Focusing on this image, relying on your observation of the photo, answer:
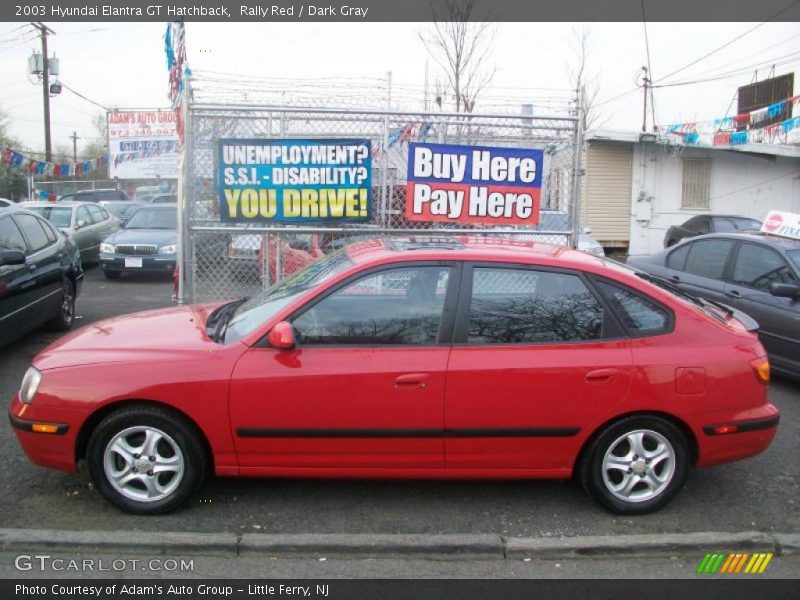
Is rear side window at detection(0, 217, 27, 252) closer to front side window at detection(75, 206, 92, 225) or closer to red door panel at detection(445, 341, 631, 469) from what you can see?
red door panel at detection(445, 341, 631, 469)

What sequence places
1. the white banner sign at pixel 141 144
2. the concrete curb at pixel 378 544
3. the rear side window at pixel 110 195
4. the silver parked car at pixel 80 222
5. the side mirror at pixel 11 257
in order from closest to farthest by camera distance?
the concrete curb at pixel 378 544
the side mirror at pixel 11 257
the silver parked car at pixel 80 222
the rear side window at pixel 110 195
the white banner sign at pixel 141 144

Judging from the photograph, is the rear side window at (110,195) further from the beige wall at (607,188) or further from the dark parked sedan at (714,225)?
the dark parked sedan at (714,225)

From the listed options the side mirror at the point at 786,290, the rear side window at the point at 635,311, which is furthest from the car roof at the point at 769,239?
the rear side window at the point at 635,311

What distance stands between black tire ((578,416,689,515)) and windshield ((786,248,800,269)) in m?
3.62

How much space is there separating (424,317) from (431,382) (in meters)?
0.38

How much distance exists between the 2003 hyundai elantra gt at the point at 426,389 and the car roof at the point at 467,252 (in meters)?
0.02

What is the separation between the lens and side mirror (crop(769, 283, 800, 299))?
651 cm

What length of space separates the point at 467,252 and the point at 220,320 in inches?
63.7

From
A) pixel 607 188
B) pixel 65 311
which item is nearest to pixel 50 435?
pixel 65 311

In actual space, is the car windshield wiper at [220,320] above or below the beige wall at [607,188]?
below

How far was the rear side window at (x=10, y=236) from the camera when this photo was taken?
7.32 meters

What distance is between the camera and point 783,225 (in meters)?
8.07

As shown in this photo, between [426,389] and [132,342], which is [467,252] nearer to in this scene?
[426,389]

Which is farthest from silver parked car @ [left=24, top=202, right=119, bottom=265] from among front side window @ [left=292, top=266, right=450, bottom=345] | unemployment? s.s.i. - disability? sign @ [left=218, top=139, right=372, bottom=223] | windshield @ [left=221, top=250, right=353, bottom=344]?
front side window @ [left=292, top=266, right=450, bottom=345]
